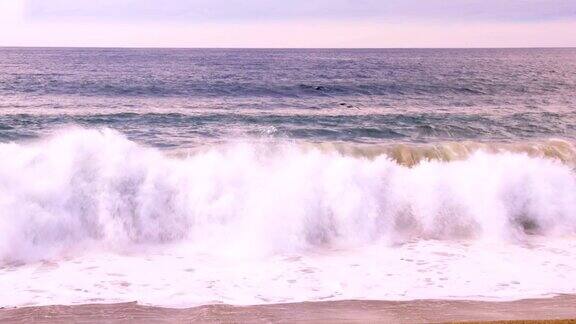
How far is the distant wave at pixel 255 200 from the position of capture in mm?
10180

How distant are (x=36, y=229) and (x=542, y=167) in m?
11.2

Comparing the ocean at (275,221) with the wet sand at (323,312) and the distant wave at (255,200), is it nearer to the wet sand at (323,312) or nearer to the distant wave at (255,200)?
the distant wave at (255,200)

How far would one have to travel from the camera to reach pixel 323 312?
713cm

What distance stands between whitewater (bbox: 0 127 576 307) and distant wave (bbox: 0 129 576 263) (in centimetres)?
3

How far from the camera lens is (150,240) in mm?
10305

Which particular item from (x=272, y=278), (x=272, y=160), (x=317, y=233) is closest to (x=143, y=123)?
(x=272, y=160)

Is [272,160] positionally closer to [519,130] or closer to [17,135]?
[17,135]

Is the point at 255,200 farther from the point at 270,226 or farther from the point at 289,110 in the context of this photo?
the point at 289,110

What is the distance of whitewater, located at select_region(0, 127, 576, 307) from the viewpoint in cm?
803

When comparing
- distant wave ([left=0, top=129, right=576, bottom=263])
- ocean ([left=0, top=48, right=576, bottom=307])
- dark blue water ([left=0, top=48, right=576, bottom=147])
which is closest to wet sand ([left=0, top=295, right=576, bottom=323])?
ocean ([left=0, top=48, right=576, bottom=307])

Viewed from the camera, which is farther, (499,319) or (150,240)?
(150,240)

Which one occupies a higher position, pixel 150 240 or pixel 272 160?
pixel 272 160

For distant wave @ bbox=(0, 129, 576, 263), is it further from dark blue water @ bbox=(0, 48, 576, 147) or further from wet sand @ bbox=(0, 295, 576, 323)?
dark blue water @ bbox=(0, 48, 576, 147)

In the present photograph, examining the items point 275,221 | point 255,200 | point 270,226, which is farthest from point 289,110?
point 270,226
